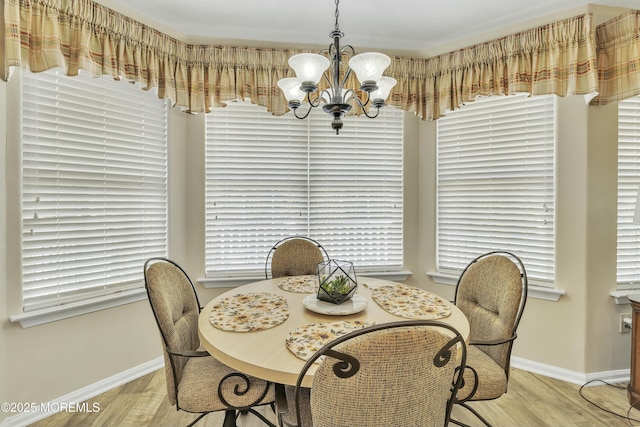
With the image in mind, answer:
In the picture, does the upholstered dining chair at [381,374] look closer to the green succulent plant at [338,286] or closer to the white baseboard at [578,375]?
the green succulent plant at [338,286]

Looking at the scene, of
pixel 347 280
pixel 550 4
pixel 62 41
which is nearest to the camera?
pixel 347 280

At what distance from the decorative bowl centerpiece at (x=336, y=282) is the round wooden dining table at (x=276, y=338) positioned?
53 mm

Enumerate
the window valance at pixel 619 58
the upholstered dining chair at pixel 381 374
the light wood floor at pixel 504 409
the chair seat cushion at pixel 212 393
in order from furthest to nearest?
1. the window valance at pixel 619 58
2. the light wood floor at pixel 504 409
3. the chair seat cushion at pixel 212 393
4. the upholstered dining chair at pixel 381 374

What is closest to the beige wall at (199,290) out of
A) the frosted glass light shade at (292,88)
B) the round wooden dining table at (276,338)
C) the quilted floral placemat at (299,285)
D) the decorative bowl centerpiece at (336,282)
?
the quilted floral placemat at (299,285)

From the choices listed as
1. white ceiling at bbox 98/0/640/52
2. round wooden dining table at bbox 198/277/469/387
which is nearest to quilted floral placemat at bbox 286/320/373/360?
round wooden dining table at bbox 198/277/469/387

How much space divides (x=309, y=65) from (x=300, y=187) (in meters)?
1.48

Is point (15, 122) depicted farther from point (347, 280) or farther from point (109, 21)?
point (347, 280)

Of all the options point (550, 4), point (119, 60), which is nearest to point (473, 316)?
point (550, 4)

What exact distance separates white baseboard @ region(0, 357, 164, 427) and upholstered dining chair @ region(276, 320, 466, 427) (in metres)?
2.05

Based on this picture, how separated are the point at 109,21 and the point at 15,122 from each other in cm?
88

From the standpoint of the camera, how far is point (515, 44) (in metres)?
2.51

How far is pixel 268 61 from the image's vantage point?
8.95 ft

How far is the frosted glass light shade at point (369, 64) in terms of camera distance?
63.1 inches

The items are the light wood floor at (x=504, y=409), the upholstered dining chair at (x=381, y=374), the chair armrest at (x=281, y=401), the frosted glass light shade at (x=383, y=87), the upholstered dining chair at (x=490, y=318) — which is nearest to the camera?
the upholstered dining chair at (x=381, y=374)
